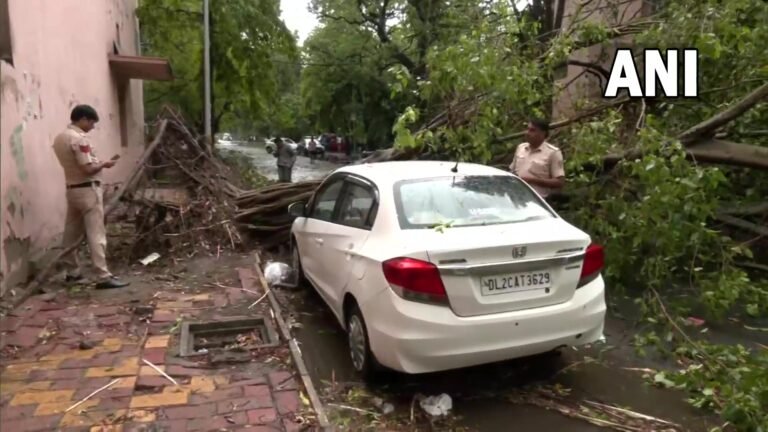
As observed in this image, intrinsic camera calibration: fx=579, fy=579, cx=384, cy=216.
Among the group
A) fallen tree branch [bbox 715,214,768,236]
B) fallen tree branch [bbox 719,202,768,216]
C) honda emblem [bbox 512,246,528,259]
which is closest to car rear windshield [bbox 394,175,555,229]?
honda emblem [bbox 512,246,528,259]

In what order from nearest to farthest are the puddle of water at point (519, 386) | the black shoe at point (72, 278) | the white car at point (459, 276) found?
the white car at point (459, 276) < the puddle of water at point (519, 386) < the black shoe at point (72, 278)

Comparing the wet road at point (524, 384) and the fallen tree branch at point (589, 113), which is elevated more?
the fallen tree branch at point (589, 113)

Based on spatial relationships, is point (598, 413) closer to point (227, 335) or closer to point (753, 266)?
point (227, 335)

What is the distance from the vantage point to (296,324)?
5.31 m

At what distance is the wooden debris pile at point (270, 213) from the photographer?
7758 millimetres

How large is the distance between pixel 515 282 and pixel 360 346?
1.18 metres

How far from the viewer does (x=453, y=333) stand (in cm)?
346

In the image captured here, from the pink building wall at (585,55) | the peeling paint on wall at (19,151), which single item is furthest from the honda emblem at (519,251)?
the peeling paint on wall at (19,151)

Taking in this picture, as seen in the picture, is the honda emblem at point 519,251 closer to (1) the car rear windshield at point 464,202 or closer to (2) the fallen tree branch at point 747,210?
(1) the car rear windshield at point 464,202

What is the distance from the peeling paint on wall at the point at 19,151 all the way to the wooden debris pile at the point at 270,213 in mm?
2594

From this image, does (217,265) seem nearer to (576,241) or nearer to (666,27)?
(576,241)

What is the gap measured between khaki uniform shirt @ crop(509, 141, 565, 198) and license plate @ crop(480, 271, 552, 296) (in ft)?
7.15

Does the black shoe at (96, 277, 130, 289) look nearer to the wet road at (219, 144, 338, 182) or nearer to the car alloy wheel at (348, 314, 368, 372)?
the car alloy wheel at (348, 314, 368, 372)

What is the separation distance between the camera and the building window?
5.39 meters
